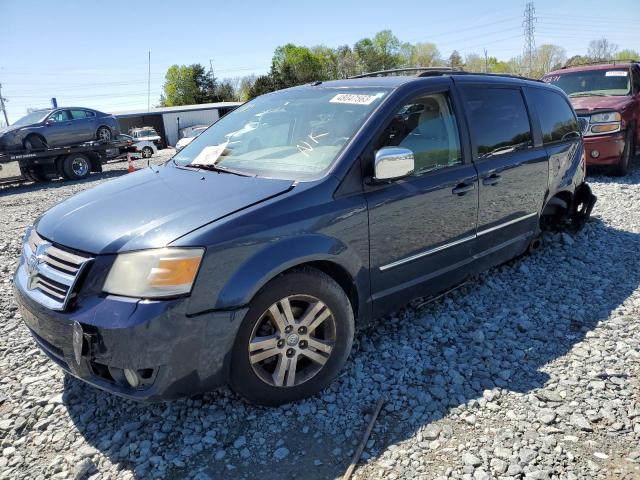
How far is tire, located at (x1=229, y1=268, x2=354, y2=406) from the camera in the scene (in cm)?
247

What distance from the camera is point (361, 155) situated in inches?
114

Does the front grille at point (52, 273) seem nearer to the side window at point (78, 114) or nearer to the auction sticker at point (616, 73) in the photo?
the auction sticker at point (616, 73)

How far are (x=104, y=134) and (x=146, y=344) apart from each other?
17.0 meters

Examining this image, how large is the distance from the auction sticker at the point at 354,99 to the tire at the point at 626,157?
23.3ft

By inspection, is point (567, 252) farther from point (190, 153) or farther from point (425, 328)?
point (190, 153)

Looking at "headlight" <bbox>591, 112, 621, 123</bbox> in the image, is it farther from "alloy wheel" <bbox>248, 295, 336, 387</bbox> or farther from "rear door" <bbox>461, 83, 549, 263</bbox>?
"alloy wheel" <bbox>248, 295, 336, 387</bbox>

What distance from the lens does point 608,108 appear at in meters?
8.13

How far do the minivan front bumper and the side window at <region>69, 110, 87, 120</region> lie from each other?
622 inches

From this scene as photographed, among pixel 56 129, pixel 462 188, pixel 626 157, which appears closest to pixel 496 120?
pixel 462 188

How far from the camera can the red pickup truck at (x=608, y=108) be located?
8.19 m

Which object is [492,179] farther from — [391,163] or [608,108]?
[608,108]

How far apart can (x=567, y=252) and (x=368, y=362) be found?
9.90 feet

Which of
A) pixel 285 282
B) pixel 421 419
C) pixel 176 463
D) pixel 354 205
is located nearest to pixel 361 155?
pixel 354 205

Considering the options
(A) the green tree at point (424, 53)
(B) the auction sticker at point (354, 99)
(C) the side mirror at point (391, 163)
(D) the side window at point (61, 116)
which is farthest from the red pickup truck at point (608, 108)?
(A) the green tree at point (424, 53)
